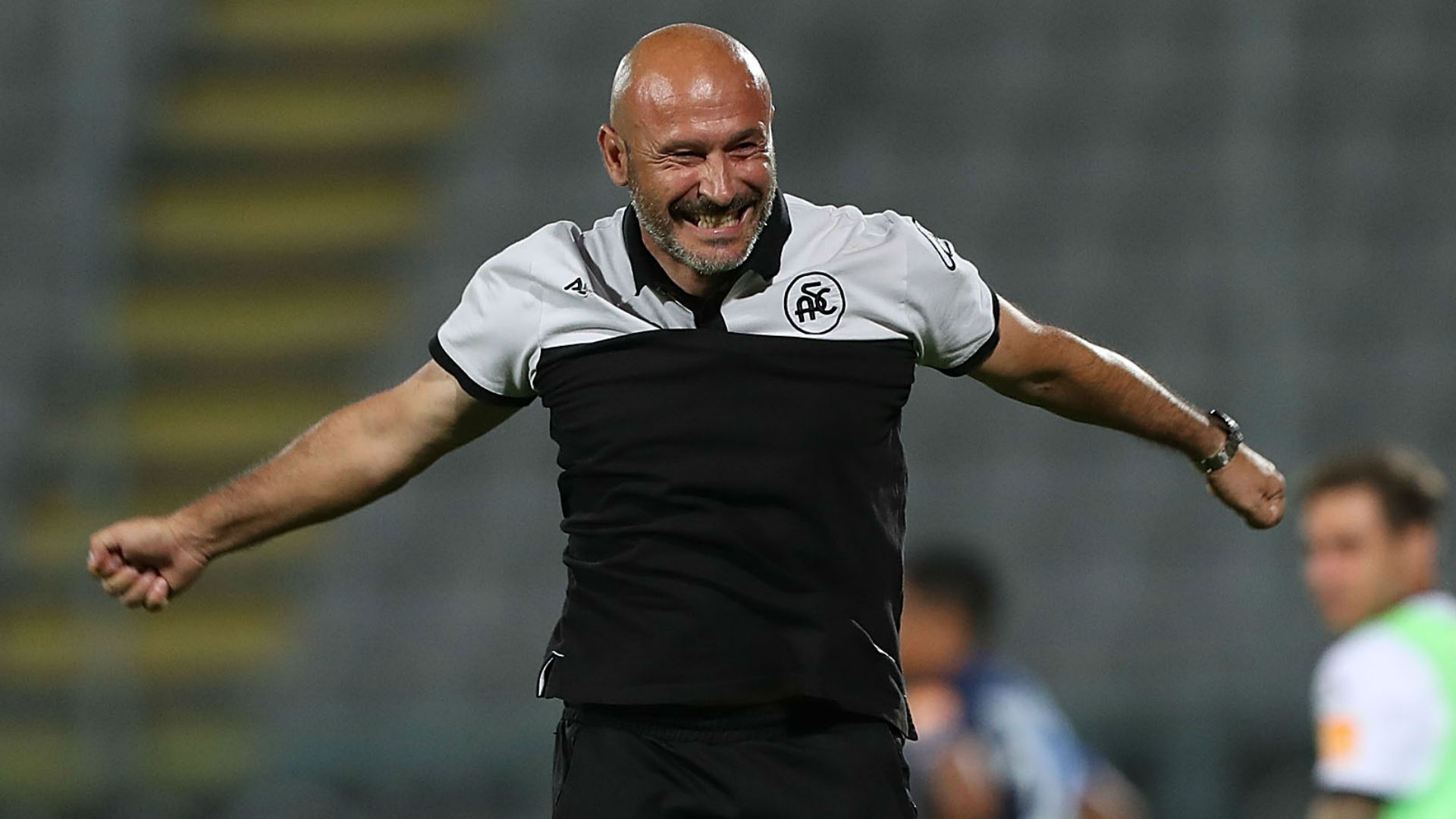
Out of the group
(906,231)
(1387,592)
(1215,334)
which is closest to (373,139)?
(1215,334)

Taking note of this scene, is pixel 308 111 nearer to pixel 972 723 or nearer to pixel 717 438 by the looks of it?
pixel 972 723

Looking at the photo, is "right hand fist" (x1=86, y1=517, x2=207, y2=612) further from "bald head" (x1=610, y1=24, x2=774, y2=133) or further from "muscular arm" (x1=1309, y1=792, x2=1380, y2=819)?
"muscular arm" (x1=1309, y1=792, x2=1380, y2=819)

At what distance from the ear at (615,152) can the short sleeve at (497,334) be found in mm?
150

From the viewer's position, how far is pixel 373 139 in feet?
35.3

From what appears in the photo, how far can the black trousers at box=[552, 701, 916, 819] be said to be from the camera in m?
2.76

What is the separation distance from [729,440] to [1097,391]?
0.64m

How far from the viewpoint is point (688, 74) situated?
2.79 metres

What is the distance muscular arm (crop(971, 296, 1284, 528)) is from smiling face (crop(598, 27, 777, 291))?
1.44ft

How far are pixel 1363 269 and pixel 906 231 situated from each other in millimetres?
6035

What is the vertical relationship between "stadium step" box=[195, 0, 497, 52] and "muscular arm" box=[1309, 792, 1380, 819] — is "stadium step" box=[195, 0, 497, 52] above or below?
above

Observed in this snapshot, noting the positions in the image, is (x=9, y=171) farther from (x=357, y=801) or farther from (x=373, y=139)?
(x=357, y=801)

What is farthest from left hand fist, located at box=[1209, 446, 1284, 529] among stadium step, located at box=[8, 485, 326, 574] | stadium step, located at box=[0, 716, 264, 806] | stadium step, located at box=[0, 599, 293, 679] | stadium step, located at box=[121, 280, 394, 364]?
stadium step, located at box=[121, 280, 394, 364]

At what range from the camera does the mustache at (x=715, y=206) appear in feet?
9.17

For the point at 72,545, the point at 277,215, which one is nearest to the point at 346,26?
the point at 277,215
